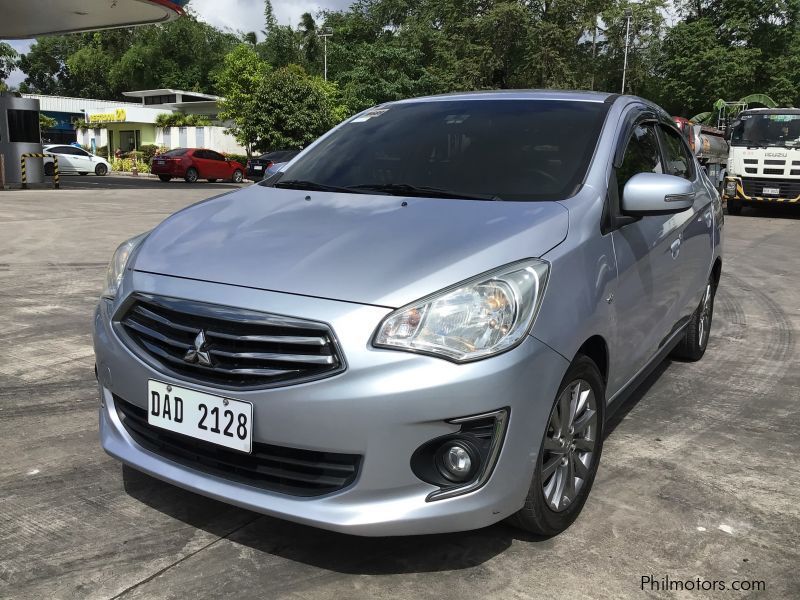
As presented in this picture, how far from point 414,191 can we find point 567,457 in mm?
1216

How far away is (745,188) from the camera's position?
1648 centimetres

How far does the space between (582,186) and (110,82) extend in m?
73.8

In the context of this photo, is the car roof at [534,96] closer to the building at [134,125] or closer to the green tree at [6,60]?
the building at [134,125]

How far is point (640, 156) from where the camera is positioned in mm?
3555

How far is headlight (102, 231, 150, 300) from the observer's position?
2.73 m

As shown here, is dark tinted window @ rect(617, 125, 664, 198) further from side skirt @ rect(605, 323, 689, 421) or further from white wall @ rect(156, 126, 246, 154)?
white wall @ rect(156, 126, 246, 154)

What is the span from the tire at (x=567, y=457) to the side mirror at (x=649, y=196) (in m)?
0.70

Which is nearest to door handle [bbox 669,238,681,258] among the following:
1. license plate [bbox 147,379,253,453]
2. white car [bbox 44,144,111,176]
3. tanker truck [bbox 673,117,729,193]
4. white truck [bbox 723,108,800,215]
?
license plate [bbox 147,379,253,453]

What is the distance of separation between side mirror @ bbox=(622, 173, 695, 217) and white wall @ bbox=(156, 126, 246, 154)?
136ft

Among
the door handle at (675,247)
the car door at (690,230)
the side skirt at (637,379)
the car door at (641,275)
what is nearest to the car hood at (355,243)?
the car door at (641,275)

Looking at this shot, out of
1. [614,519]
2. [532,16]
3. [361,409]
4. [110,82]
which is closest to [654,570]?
[614,519]

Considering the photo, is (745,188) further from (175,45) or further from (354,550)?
(175,45)

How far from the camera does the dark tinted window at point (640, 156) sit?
321 centimetres

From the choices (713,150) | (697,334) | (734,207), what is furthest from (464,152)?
(713,150)
